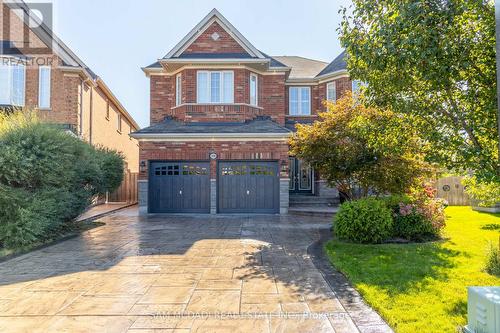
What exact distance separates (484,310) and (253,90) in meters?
14.7

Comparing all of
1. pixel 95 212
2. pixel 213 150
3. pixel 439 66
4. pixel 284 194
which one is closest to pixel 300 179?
pixel 284 194

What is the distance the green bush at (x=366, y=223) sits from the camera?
7.98 metres

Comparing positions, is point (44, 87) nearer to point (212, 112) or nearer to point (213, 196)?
point (212, 112)

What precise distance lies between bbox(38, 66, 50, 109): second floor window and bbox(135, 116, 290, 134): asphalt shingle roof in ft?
17.5

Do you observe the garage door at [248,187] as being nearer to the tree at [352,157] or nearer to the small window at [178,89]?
the small window at [178,89]

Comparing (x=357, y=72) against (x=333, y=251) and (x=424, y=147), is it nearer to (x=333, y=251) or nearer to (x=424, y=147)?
(x=424, y=147)

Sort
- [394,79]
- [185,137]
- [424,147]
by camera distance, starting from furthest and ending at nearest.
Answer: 1. [185,137]
2. [424,147]
3. [394,79]

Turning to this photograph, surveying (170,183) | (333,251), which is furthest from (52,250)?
(170,183)

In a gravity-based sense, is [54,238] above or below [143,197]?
below

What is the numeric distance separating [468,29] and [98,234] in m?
9.99

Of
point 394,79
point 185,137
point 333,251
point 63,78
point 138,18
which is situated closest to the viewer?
point 394,79

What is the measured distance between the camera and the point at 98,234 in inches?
391

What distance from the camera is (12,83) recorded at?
15.9 metres

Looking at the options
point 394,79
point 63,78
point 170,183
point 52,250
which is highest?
point 63,78
